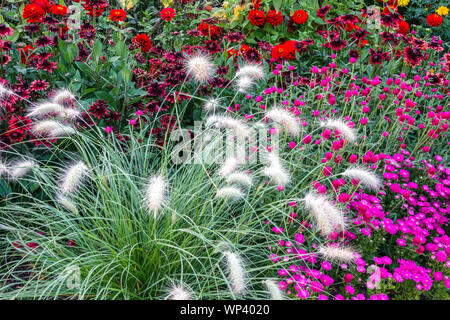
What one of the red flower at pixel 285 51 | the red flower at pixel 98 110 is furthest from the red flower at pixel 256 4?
the red flower at pixel 98 110

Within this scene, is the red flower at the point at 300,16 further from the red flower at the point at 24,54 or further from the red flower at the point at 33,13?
the red flower at the point at 24,54

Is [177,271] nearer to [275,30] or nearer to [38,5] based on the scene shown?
[38,5]

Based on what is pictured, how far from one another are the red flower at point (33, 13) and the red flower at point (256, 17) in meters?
2.17

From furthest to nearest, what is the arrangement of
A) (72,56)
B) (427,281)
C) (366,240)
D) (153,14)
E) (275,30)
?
(153,14)
(275,30)
(72,56)
(366,240)
(427,281)

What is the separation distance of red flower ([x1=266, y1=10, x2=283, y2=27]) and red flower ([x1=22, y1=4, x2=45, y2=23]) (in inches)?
92.3

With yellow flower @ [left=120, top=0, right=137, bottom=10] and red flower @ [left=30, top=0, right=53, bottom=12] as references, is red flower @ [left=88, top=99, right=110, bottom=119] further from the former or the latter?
yellow flower @ [left=120, top=0, right=137, bottom=10]

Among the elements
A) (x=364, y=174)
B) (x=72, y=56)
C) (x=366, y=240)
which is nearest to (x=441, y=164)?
(x=366, y=240)

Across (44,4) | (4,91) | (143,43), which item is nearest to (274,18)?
A: (143,43)

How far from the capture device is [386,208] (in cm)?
296

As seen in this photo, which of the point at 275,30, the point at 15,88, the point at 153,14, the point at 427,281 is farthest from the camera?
the point at 153,14

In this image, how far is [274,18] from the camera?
14.8ft

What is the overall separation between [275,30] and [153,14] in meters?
2.46

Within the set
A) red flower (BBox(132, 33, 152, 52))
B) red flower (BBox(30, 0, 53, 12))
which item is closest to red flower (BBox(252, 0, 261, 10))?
red flower (BBox(132, 33, 152, 52))

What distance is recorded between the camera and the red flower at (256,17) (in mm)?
4492
